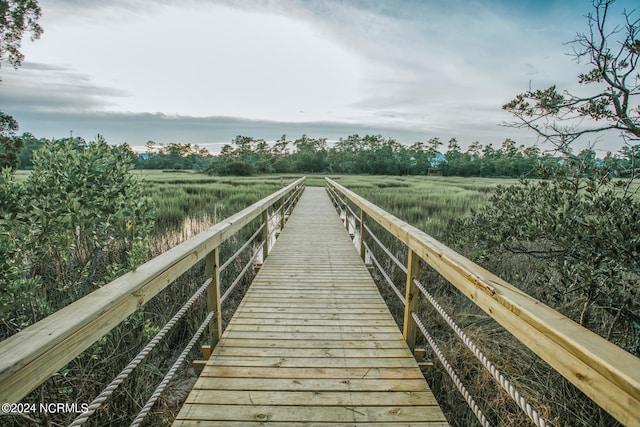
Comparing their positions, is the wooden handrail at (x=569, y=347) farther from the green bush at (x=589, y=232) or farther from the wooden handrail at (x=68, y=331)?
the wooden handrail at (x=68, y=331)

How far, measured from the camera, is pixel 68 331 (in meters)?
0.79

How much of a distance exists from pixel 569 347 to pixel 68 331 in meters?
1.30

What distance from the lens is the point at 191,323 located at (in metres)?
3.53

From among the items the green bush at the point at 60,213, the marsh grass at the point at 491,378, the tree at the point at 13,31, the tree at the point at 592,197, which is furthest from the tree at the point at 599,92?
the tree at the point at 13,31

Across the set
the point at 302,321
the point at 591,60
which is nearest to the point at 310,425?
the point at 302,321

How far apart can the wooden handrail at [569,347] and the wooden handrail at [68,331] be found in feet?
4.09

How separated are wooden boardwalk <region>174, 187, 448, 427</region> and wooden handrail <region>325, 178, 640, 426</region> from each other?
84cm

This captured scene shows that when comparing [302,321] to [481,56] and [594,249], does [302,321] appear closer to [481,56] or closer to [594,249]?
[594,249]

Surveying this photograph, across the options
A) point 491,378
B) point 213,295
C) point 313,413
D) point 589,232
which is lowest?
point 491,378

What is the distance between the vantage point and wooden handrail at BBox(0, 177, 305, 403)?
2.11ft

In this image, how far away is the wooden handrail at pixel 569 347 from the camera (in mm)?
609

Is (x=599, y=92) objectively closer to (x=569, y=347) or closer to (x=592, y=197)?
(x=592, y=197)

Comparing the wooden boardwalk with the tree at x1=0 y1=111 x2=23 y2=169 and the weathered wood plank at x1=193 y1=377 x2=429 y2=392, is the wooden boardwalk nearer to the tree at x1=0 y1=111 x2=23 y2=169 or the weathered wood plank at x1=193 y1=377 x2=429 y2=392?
the weathered wood plank at x1=193 y1=377 x2=429 y2=392

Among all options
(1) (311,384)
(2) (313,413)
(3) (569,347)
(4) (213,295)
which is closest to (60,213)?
(4) (213,295)
